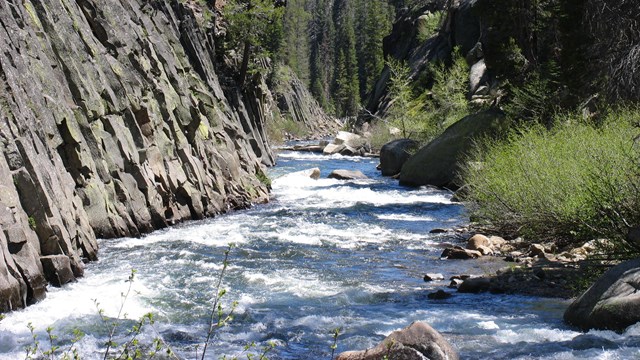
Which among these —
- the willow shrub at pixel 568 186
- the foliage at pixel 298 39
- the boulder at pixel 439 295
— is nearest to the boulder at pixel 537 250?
the willow shrub at pixel 568 186

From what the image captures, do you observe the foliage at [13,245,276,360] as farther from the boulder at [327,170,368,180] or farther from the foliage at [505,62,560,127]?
the boulder at [327,170,368,180]

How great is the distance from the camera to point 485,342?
28.4ft

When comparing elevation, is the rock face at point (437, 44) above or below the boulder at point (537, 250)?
above

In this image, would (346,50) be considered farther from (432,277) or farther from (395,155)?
(432,277)

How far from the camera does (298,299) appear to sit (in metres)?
11.1

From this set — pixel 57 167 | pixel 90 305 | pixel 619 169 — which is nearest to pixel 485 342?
pixel 619 169

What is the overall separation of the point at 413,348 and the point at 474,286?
178 inches

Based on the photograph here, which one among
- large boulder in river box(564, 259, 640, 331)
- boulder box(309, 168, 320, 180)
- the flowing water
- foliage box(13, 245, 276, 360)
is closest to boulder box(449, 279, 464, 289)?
the flowing water

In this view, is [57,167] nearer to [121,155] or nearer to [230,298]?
[121,155]

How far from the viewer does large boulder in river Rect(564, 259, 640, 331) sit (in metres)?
8.34

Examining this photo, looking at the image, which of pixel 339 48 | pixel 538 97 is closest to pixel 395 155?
pixel 538 97

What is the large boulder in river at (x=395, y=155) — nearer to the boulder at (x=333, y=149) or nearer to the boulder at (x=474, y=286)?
the boulder at (x=333, y=149)

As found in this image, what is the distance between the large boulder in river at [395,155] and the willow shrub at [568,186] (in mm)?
15591

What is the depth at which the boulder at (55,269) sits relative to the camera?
11211 millimetres
